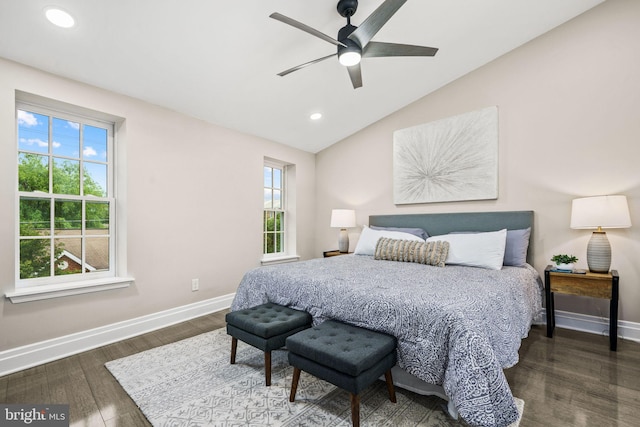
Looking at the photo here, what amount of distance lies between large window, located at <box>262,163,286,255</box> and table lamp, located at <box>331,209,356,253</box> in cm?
92

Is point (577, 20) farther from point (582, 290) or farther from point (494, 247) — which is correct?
point (582, 290)

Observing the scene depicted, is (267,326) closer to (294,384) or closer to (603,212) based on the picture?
(294,384)

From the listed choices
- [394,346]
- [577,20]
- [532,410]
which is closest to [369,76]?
[577,20]

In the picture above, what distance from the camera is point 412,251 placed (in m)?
3.19

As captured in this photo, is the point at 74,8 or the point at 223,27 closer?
the point at 74,8

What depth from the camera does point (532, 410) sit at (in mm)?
1756

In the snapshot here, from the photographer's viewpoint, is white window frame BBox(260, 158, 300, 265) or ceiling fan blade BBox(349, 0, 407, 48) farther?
white window frame BBox(260, 158, 300, 265)

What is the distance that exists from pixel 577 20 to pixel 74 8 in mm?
4455

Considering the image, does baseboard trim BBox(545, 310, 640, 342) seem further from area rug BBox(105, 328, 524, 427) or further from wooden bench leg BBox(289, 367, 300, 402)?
wooden bench leg BBox(289, 367, 300, 402)

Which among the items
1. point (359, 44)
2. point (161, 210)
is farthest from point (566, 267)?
point (161, 210)

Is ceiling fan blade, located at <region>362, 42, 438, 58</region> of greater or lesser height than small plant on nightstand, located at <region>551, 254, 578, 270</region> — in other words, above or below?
above

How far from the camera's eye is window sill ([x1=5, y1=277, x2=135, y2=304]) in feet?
7.72

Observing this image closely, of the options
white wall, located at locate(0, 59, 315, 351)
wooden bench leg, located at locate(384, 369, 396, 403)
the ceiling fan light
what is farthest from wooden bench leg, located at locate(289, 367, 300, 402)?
the ceiling fan light

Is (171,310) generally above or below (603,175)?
below
